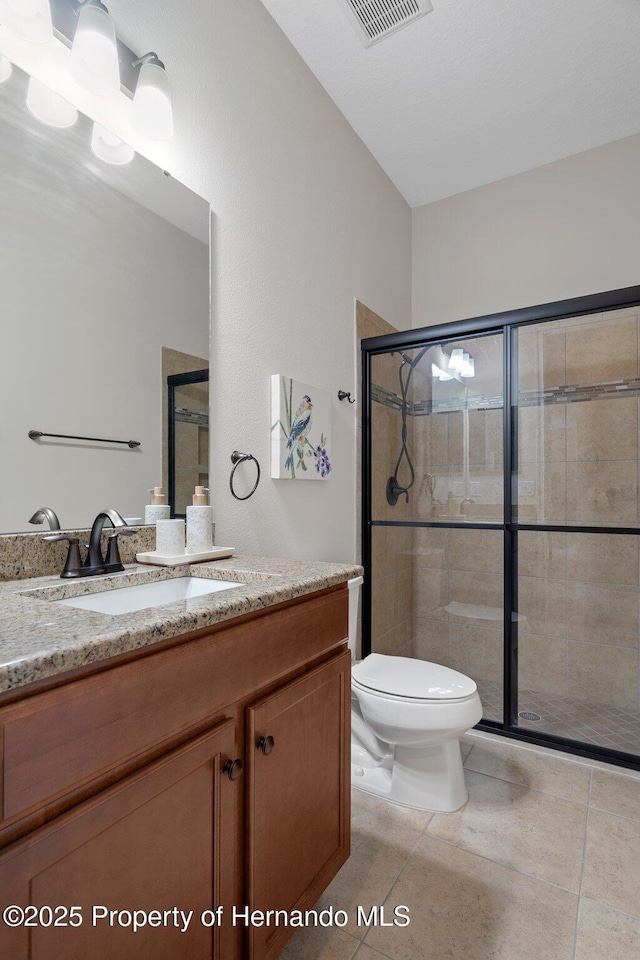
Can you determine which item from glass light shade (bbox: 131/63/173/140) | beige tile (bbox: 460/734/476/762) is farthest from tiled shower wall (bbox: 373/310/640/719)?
glass light shade (bbox: 131/63/173/140)

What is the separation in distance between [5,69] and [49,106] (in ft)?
0.33

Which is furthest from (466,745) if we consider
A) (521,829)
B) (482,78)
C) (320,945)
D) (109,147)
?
(482,78)

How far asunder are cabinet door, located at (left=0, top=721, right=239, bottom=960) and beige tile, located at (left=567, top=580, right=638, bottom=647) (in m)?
1.87

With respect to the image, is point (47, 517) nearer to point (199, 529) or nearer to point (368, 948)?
point (199, 529)

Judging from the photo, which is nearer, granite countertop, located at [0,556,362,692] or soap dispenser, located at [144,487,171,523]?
granite countertop, located at [0,556,362,692]

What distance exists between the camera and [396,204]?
2973 mm

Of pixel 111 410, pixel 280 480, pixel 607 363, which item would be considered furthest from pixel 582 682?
pixel 111 410

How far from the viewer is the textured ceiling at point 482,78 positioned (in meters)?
1.91

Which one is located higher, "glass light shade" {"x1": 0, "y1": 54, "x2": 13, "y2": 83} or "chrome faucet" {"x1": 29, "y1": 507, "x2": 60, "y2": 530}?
"glass light shade" {"x1": 0, "y1": 54, "x2": 13, "y2": 83}

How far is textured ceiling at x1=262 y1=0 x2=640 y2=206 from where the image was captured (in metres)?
1.91

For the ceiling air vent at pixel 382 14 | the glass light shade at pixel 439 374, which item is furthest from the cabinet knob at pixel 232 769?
the ceiling air vent at pixel 382 14

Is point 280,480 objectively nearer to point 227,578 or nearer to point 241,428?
point 241,428

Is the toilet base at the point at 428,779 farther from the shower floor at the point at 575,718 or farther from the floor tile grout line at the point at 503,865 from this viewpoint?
the shower floor at the point at 575,718

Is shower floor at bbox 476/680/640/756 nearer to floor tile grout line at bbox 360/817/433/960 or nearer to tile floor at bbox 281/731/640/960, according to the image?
tile floor at bbox 281/731/640/960
